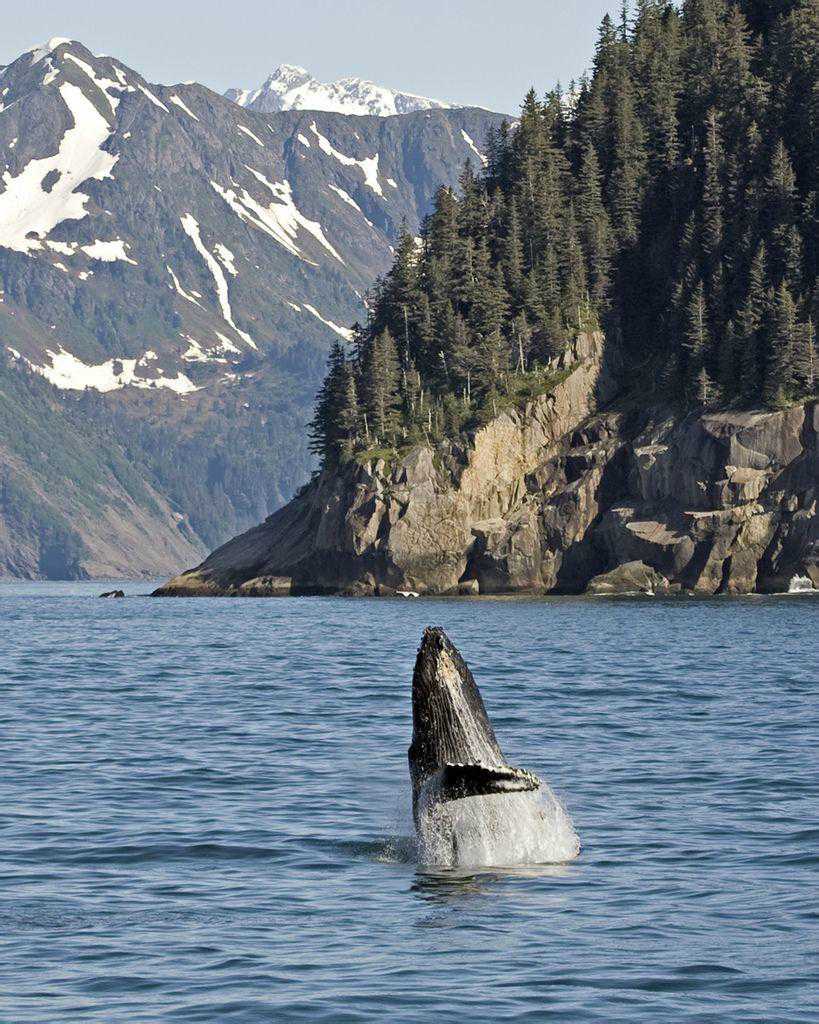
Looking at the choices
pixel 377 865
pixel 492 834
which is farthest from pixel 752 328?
pixel 492 834

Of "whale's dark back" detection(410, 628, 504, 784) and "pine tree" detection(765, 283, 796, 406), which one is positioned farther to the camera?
"pine tree" detection(765, 283, 796, 406)

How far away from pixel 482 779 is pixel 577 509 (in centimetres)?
15730

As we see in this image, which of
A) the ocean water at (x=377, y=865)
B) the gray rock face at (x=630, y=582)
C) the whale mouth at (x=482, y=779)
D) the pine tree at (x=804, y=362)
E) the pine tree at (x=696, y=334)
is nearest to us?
the ocean water at (x=377, y=865)

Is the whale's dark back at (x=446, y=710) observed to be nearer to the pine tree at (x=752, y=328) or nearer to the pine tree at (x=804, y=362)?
the pine tree at (x=804, y=362)

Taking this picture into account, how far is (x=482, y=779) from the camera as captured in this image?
2286 centimetres

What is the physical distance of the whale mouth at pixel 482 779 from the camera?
2267 cm

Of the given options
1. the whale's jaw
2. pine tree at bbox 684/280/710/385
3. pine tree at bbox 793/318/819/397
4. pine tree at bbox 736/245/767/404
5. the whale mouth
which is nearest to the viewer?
the whale mouth

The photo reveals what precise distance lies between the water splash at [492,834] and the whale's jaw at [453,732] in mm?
1354

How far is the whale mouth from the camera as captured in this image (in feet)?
74.4

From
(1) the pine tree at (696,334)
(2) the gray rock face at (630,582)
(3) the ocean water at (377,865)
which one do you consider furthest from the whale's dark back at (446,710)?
(1) the pine tree at (696,334)

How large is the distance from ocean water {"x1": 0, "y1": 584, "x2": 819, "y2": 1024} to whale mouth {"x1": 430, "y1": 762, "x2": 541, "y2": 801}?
1857 mm

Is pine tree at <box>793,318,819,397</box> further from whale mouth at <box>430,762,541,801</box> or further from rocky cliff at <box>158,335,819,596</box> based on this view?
whale mouth at <box>430,762,541,801</box>

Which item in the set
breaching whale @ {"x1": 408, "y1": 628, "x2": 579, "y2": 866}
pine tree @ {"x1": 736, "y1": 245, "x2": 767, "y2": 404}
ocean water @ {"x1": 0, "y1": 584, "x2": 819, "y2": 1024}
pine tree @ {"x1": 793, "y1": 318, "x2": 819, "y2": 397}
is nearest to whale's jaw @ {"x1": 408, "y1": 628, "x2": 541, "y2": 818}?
breaching whale @ {"x1": 408, "y1": 628, "x2": 579, "y2": 866}

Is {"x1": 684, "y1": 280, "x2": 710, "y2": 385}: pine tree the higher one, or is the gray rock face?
{"x1": 684, "y1": 280, "x2": 710, "y2": 385}: pine tree
